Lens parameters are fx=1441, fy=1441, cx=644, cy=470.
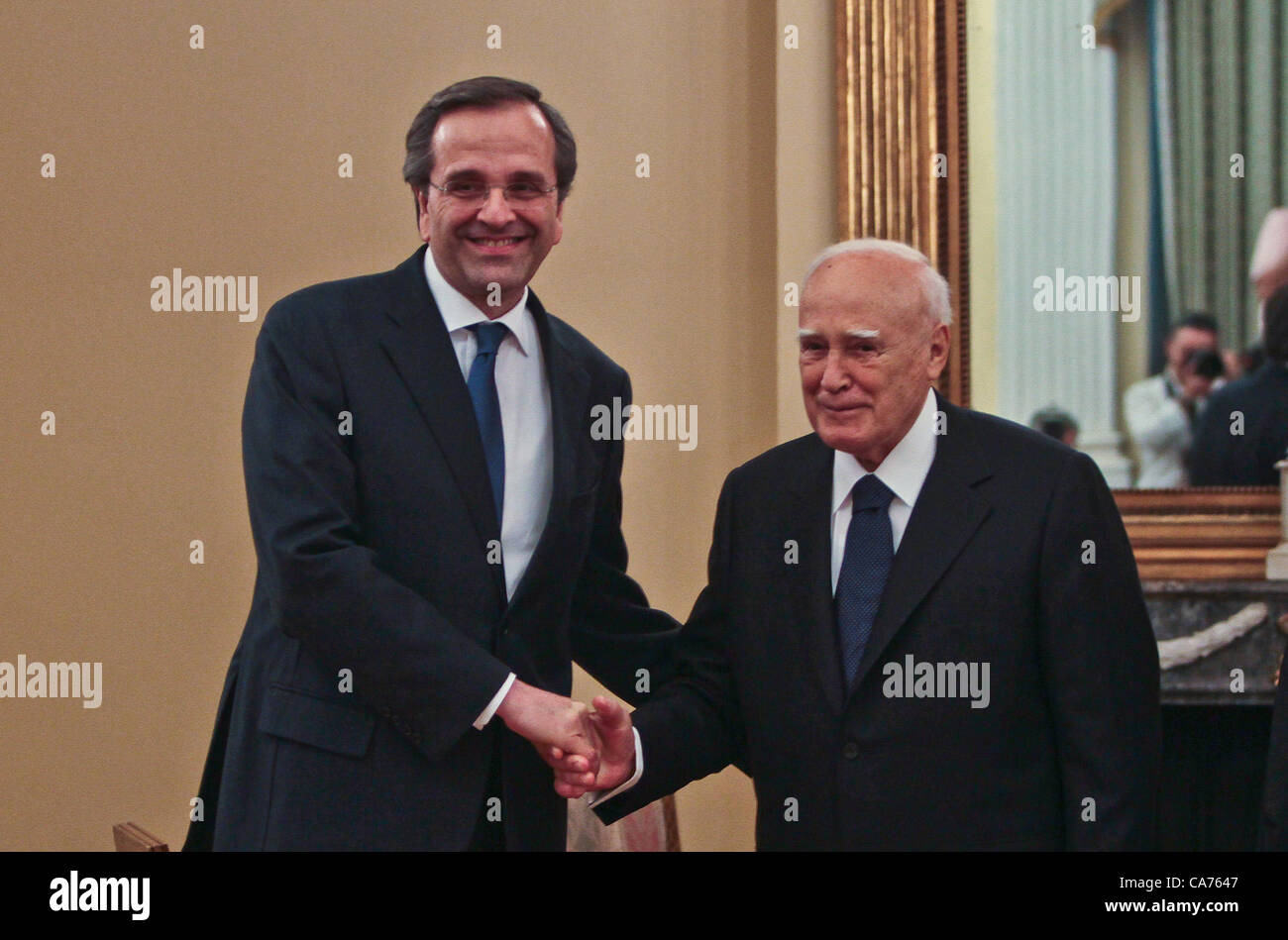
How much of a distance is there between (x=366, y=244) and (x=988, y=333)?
1.86m

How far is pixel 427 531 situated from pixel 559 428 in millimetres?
303

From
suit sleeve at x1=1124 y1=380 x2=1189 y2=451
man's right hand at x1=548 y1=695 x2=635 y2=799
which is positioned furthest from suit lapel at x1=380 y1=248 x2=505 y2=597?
suit sleeve at x1=1124 y1=380 x2=1189 y2=451

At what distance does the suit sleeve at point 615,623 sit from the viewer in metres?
2.83

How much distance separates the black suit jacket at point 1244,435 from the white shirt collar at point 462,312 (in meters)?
2.29

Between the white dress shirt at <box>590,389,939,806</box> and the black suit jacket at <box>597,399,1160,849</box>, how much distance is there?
24 mm

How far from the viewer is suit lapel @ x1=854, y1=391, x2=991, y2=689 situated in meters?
2.35

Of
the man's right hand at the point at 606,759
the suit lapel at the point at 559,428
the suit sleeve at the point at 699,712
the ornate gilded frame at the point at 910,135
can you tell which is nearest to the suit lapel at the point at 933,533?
the suit sleeve at the point at 699,712

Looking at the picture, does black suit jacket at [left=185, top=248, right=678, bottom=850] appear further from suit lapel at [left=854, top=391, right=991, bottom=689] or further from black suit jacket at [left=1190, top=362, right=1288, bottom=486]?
black suit jacket at [left=1190, top=362, right=1288, bottom=486]

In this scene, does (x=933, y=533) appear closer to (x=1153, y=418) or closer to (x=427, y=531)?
Answer: (x=427, y=531)

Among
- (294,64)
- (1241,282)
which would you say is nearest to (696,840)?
(1241,282)

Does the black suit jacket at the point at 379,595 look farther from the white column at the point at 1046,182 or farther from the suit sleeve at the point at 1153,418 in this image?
the suit sleeve at the point at 1153,418

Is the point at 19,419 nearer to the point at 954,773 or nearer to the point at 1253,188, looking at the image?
the point at 954,773

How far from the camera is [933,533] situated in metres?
2.41

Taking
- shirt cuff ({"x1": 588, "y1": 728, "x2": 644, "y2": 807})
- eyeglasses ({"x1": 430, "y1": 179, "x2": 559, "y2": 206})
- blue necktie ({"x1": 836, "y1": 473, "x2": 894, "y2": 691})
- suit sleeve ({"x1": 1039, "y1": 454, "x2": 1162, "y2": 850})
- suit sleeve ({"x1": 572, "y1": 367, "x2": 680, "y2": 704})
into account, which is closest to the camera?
suit sleeve ({"x1": 1039, "y1": 454, "x2": 1162, "y2": 850})
